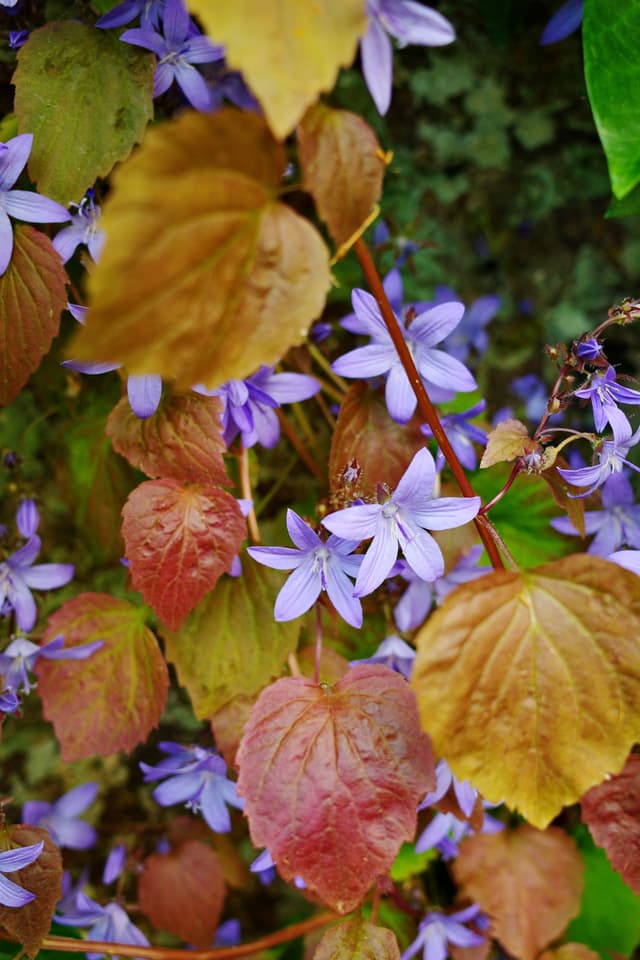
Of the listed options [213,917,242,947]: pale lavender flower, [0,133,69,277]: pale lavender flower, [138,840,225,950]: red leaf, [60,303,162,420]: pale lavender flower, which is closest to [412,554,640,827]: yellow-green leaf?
[60,303,162,420]: pale lavender flower

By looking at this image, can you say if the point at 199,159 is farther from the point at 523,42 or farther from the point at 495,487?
the point at 523,42

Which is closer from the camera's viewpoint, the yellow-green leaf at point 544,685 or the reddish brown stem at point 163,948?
the yellow-green leaf at point 544,685

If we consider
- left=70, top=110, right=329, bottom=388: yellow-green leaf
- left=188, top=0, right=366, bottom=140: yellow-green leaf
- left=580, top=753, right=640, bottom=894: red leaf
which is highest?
left=188, top=0, right=366, bottom=140: yellow-green leaf

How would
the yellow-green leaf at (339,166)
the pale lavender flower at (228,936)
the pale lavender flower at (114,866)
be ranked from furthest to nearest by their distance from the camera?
1. the pale lavender flower at (228,936)
2. the pale lavender flower at (114,866)
3. the yellow-green leaf at (339,166)

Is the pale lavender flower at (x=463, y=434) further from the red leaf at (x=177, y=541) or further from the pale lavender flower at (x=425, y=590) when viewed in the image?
the red leaf at (x=177, y=541)

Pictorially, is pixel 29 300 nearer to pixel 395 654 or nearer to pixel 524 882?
pixel 395 654

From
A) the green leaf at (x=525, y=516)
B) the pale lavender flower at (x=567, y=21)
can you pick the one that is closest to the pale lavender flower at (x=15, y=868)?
the green leaf at (x=525, y=516)

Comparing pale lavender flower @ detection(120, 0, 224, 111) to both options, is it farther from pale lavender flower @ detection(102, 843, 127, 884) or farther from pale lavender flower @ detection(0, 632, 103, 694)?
pale lavender flower @ detection(102, 843, 127, 884)
